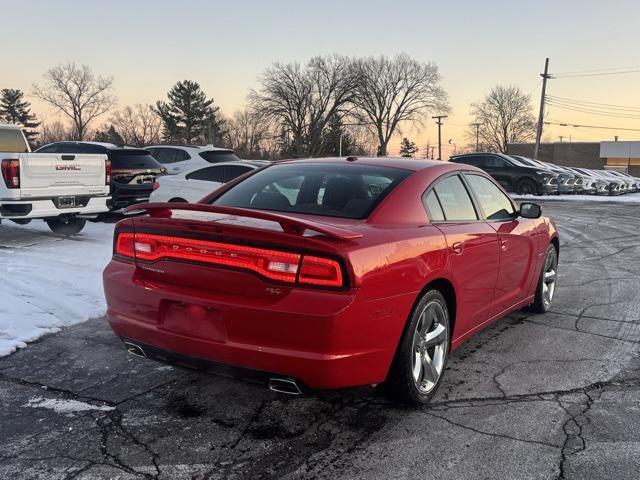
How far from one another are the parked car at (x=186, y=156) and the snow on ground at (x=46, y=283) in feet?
17.4

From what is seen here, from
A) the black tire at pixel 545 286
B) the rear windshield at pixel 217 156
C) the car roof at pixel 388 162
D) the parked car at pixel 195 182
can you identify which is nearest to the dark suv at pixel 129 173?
the parked car at pixel 195 182

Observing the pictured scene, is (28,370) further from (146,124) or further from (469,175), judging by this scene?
(146,124)

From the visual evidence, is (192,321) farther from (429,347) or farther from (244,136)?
(244,136)

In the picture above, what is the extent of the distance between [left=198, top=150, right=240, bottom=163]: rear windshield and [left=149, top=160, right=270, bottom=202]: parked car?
145 inches

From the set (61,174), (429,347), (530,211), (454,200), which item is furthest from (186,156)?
(429,347)

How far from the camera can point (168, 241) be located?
3.12 m

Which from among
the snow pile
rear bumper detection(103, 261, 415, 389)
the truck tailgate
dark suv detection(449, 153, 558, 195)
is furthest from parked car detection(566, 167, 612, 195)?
the snow pile

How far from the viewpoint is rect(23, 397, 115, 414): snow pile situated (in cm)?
331

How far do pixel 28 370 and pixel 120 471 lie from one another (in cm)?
169

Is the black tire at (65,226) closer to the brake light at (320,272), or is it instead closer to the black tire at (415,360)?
the black tire at (415,360)

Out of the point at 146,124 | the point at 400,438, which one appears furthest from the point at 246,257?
the point at 146,124

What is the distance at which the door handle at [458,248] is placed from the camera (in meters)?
3.67

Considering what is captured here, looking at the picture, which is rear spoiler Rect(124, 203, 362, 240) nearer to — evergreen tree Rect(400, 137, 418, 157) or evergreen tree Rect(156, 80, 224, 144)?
evergreen tree Rect(156, 80, 224, 144)

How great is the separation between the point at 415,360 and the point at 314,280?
0.95 meters
